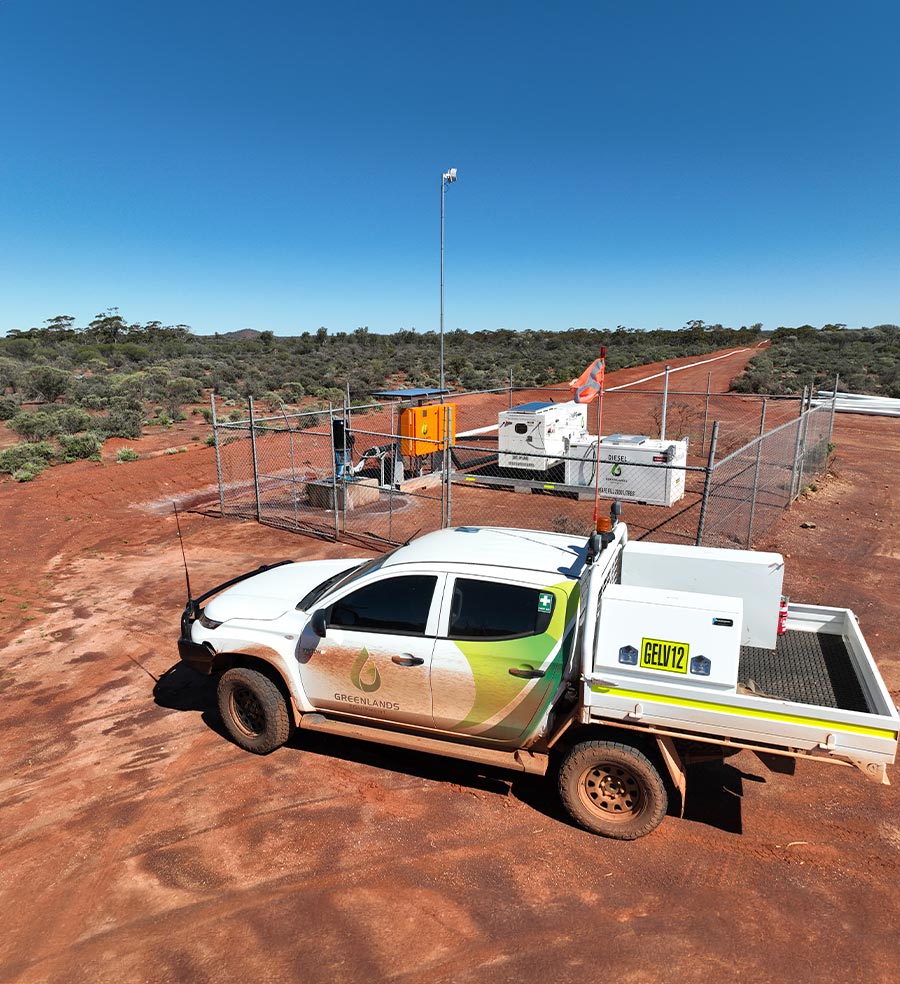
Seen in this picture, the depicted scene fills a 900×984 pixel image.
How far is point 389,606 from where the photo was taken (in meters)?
5.02

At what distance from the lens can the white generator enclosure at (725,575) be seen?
5.06 meters

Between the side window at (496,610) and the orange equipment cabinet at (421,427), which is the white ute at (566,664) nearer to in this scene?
the side window at (496,610)

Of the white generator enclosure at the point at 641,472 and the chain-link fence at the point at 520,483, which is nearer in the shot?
the chain-link fence at the point at 520,483

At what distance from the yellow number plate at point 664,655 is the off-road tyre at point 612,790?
65 centimetres

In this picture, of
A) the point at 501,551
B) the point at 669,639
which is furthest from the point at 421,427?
the point at 669,639

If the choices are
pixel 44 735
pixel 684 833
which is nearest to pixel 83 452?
pixel 44 735

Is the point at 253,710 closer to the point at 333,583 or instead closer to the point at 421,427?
the point at 333,583

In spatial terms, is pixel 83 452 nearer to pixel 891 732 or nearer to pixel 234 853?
pixel 234 853

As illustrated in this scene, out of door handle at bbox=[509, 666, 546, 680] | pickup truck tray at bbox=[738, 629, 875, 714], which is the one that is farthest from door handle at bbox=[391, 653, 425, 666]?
pickup truck tray at bbox=[738, 629, 875, 714]

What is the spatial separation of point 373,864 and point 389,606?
66.7 inches

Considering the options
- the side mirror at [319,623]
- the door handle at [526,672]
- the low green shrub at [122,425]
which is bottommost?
the low green shrub at [122,425]

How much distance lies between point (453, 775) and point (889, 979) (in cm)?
292

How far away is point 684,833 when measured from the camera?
4621 millimetres

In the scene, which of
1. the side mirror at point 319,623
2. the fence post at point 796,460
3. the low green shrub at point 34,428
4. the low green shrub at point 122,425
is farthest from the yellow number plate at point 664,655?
the low green shrub at point 34,428
